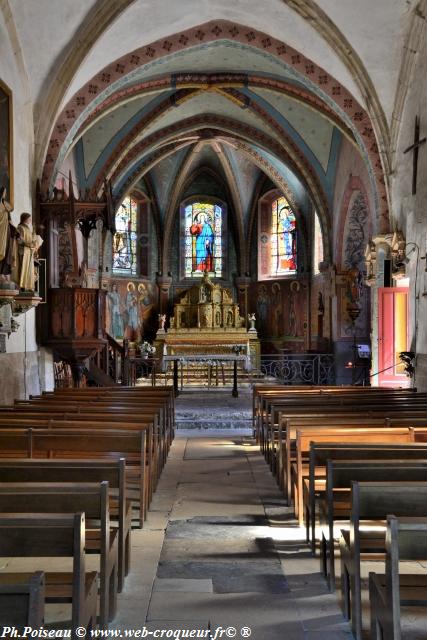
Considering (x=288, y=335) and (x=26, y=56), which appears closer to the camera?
(x=26, y=56)

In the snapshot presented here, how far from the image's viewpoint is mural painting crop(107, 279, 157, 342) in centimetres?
2373

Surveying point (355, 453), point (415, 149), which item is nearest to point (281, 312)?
point (415, 149)

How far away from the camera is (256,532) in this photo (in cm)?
538

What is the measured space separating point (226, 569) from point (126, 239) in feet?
72.6

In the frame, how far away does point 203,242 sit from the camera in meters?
27.4

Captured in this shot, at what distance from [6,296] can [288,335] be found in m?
16.7

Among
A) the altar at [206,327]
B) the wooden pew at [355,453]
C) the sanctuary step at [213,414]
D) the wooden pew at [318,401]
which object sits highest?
the altar at [206,327]

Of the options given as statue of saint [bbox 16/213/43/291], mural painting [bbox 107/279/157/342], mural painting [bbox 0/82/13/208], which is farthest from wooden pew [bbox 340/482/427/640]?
mural painting [bbox 107/279/157/342]

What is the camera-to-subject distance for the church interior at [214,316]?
11.6 feet

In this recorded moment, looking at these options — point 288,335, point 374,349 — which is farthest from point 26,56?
point 288,335

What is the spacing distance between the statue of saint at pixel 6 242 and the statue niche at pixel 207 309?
1472 centimetres

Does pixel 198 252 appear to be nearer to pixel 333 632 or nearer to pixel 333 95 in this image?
pixel 333 95

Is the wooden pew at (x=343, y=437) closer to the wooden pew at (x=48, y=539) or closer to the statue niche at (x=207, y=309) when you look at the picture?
the wooden pew at (x=48, y=539)

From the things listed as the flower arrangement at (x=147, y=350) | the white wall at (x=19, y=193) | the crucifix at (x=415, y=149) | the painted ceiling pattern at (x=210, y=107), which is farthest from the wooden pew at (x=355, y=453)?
the flower arrangement at (x=147, y=350)
